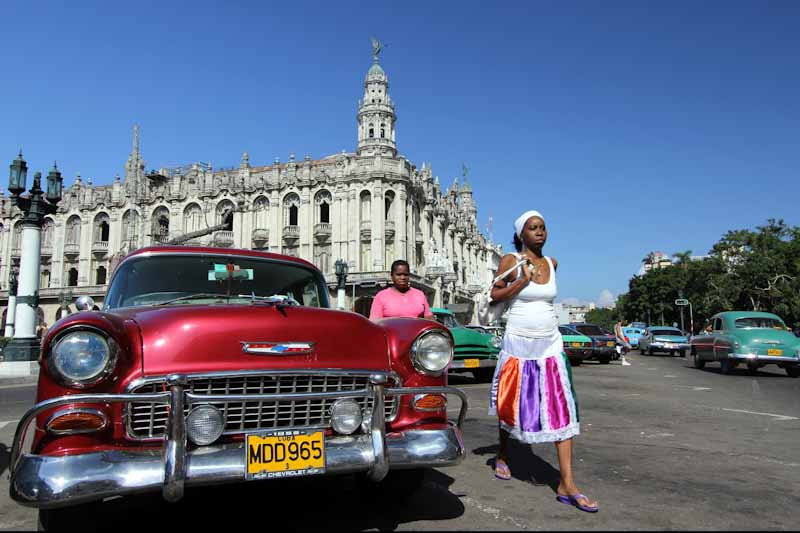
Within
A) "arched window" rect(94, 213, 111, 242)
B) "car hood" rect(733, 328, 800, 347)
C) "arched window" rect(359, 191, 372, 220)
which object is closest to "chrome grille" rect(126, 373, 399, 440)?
"car hood" rect(733, 328, 800, 347)

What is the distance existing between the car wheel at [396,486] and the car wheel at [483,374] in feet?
29.6

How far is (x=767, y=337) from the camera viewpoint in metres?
14.7

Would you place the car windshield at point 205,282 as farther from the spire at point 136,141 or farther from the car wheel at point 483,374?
the spire at point 136,141

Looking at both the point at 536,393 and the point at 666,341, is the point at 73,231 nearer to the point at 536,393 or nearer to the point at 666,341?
the point at 666,341

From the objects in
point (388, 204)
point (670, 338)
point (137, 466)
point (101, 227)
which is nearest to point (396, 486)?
point (137, 466)

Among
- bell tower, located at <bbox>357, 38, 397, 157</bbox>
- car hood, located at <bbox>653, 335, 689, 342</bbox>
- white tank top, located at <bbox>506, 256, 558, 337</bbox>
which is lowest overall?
car hood, located at <bbox>653, 335, 689, 342</bbox>

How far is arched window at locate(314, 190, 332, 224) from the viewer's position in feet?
150

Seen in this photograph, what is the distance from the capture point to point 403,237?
43969 millimetres

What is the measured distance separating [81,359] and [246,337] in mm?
777

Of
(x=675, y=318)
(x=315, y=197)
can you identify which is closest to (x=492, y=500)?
(x=315, y=197)

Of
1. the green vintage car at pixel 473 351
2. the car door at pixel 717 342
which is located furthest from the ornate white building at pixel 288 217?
the green vintage car at pixel 473 351

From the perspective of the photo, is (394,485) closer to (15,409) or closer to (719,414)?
(719,414)

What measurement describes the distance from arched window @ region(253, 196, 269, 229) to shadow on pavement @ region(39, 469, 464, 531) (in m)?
44.4

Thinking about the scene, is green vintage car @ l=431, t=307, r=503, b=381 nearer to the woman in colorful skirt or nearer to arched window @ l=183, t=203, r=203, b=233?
the woman in colorful skirt
